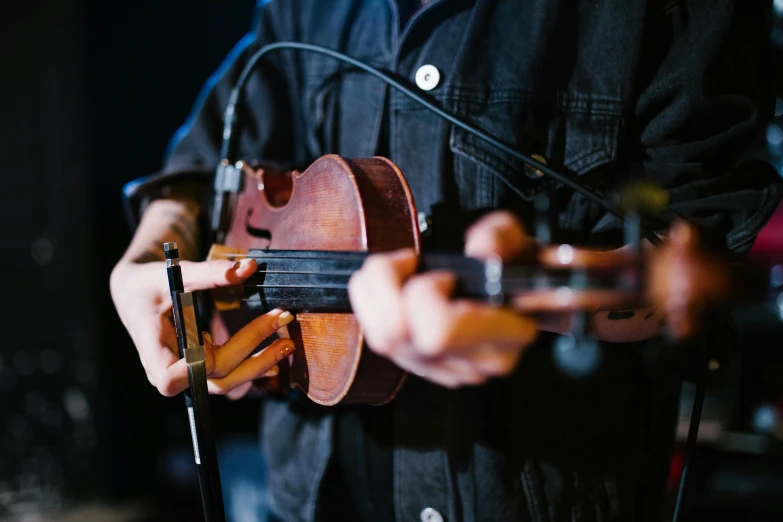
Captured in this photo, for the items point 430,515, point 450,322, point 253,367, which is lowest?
point 430,515

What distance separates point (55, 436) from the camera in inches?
106

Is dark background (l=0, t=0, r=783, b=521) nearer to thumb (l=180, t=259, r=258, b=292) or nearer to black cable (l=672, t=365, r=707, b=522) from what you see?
thumb (l=180, t=259, r=258, b=292)

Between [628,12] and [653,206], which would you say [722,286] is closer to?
[653,206]

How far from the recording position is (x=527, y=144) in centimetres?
91

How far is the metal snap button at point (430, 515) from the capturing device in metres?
0.91

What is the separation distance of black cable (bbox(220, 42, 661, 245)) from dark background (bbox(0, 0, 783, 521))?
158 centimetres

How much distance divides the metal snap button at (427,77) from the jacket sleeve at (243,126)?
36 cm

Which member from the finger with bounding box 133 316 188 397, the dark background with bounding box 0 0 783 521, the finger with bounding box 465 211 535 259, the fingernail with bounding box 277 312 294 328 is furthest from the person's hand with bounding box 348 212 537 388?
the dark background with bounding box 0 0 783 521

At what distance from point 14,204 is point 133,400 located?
1112 millimetres

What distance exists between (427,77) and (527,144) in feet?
0.66

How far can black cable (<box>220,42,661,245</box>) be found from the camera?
31.1 inches

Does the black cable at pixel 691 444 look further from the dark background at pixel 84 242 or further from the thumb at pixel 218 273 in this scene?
the dark background at pixel 84 242

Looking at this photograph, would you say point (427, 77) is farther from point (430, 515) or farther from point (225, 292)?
point (430, 515)

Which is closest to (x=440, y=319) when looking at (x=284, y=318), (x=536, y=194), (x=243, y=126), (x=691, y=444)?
(x=284, y=318)
